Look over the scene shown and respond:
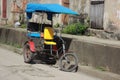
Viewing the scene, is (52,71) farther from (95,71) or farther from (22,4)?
(22,4)

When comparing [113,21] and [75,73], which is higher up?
[113,21]

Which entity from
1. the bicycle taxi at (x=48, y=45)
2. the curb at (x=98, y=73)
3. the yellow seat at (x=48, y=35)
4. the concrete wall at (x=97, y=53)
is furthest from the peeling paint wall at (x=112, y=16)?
the curb at (x=98, y=73)

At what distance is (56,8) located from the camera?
12625 mm

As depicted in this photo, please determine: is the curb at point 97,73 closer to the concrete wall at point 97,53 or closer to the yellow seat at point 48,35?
the concrete wall at point 97,53

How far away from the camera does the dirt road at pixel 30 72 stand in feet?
34.9

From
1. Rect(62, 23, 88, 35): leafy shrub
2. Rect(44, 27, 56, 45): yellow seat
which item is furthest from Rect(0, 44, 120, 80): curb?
Rect(62, 23, 88, 35): leafy shrub

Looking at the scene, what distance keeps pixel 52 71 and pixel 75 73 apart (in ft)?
2.44

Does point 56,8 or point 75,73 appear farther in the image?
point 56,8

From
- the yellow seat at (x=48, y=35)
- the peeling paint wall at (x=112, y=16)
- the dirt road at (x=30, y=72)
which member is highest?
the peeling paint wall at (x=112, y=16)

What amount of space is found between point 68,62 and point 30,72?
1342 mm

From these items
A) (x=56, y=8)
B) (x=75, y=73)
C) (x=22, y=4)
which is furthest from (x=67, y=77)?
(x=22, y=4)

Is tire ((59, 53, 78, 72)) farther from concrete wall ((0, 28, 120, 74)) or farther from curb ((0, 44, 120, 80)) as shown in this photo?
concrete wall ((0, 28, 120, 74))

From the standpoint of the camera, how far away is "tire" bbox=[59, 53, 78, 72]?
11930mm

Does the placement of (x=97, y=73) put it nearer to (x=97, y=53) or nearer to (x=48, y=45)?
(x=97, y=53)
